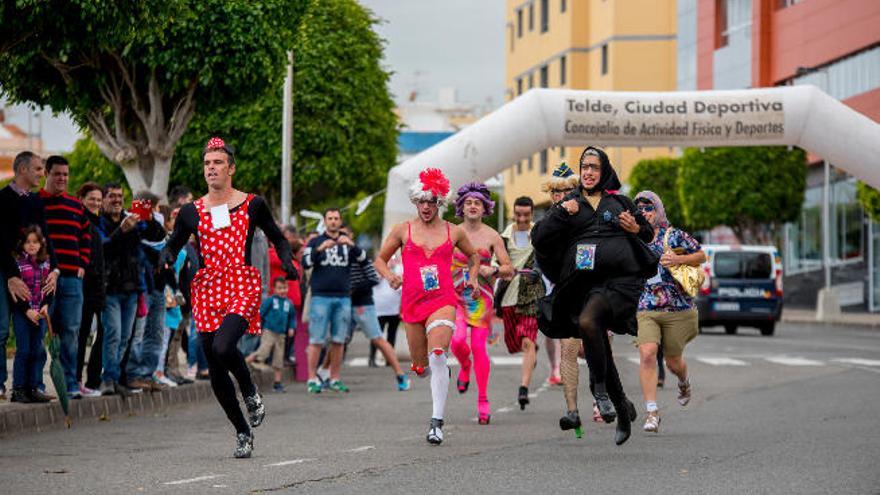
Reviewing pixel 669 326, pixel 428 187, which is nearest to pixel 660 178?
pixel 669 326

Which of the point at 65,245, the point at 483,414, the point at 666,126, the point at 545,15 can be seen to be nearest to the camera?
the point at 483,414

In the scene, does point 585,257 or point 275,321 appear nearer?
point 585,257

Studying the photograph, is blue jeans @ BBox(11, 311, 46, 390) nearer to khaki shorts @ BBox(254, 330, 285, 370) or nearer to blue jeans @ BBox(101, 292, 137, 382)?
blue jeans @ BBox(101, 292, 137, 382)

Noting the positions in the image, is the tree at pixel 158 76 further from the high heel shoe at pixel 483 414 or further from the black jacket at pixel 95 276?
the high heel shoe at pixel 483 414

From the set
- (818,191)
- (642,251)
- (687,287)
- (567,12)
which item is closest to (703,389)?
(687,287)

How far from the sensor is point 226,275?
11.0 metres

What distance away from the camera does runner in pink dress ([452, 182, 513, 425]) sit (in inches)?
558

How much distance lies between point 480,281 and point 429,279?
2.00m

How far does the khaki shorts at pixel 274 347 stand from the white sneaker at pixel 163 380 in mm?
1941

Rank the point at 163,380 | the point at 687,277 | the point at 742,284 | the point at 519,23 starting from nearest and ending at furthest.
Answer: the point at 687,277, the point at 163,380, the point at 742,284, the point at 519,23

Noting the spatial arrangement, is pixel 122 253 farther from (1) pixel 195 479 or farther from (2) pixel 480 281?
(1) pixel 195 479

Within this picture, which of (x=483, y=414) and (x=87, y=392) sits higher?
(x=87, y=392)

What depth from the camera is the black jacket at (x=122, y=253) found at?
15.0 meters

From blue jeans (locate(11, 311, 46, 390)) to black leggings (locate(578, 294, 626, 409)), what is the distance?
4.57m
